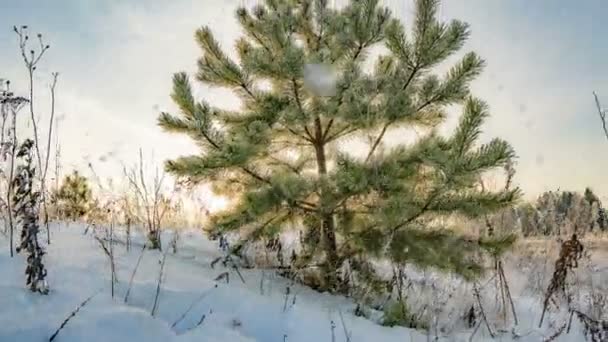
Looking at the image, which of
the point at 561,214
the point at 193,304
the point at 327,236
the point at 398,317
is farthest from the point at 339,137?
the point at 561,214

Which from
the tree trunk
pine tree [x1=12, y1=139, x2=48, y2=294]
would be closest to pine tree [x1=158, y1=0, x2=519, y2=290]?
the tree trunk

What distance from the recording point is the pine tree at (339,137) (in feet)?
13.9

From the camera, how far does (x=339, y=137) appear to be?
4.91 metres

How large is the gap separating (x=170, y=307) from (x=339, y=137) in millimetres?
2370

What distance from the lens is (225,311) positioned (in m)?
3.10

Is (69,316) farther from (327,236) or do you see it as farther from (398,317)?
(327,236)

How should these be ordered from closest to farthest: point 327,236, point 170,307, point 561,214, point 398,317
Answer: point 170,307
point 398,317
point 327,236
point 561,214

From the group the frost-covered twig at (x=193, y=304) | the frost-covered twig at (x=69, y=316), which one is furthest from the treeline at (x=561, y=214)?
the frost-covered twig at (x=69, y=316)

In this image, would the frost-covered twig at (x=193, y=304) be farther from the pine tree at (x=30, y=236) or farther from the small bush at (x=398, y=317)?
the small bush at (x=398, y=317)

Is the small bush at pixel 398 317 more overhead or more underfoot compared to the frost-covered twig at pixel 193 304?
more underfoot

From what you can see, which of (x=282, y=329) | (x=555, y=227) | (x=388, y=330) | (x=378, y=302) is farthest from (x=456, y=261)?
(x=555, y=227)

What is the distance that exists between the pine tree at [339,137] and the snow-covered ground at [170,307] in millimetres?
551

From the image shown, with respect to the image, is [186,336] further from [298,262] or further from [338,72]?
[338,72]

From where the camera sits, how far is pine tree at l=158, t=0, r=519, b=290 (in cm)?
422
